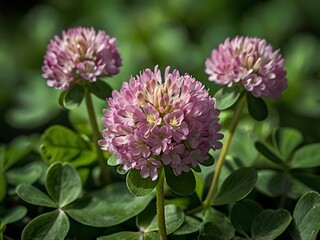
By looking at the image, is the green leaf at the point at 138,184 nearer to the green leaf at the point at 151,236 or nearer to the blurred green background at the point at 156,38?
the green leaf at the point at 151,236

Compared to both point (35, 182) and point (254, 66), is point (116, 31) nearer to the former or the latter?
point (35, 182)

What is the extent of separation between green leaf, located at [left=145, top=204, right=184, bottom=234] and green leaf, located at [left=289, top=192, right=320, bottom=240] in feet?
0.48

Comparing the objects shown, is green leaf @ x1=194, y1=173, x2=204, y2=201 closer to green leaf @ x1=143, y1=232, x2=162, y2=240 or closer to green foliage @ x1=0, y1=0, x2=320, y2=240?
green foliage @ x1=0, y1=0, x2=320, y2=240

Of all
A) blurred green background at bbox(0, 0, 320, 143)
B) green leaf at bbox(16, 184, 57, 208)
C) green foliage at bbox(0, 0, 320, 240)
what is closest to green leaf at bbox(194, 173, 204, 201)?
green foliage at bbox(0, 0, 320, 240)

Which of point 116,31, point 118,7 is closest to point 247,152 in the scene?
point 116,31

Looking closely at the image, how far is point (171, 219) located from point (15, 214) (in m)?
0.24

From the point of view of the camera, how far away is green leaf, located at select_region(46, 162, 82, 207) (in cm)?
83

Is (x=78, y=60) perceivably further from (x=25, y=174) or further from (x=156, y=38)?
(x=156, y=38)

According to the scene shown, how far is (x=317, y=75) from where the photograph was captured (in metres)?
1.73

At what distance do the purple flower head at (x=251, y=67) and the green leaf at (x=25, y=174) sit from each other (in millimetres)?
329

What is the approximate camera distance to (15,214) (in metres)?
0.85

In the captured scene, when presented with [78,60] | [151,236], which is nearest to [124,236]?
[151,236]

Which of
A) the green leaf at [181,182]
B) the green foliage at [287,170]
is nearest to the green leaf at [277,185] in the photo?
the green foliage at [287,170]

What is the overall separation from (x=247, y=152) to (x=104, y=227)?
10.9 inches
